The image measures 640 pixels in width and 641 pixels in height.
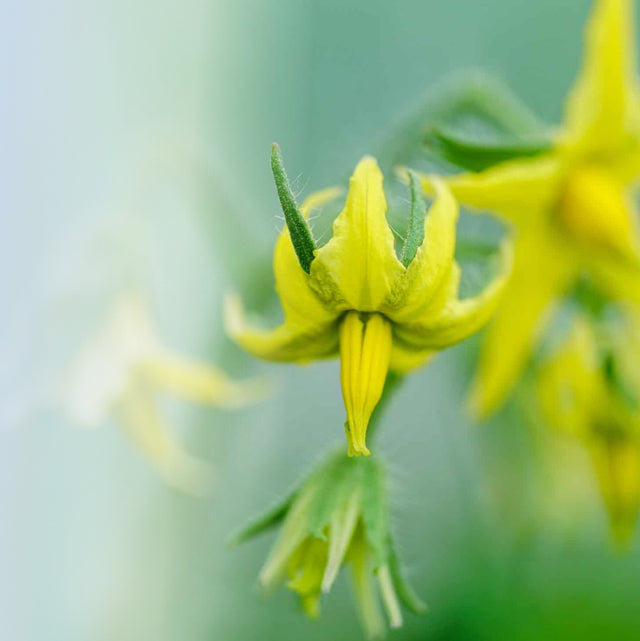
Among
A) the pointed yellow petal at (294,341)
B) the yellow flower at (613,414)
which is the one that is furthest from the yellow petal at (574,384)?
A: the pointed yellow petal at (294,341)

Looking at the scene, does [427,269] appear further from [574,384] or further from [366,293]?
[574,384]

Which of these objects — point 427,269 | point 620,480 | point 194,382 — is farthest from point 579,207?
point 194,382

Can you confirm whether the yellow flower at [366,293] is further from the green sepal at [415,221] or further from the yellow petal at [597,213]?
the yellow petal at [597,213]

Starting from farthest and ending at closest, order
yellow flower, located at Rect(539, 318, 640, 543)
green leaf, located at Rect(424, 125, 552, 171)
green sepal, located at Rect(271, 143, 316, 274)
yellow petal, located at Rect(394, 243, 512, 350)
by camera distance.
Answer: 1. yellow flower, located at Rect(539, 318, 640, 543)
2. green leaf, located at Rect(424, 125, 552, 171)
3. yellow petal, located at Rect(394, 243, 512, 350)
4. green sepal, located at Rect(271, 143, 316, 274)

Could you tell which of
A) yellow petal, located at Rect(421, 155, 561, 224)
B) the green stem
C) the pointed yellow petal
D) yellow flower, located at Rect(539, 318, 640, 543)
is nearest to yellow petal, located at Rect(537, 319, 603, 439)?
yellow flower, located at Rect(539, 318, 640, 543)

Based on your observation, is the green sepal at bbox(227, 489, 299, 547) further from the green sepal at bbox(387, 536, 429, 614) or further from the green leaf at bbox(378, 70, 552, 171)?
the green leaf at bbox(378, 70, 552, 171)

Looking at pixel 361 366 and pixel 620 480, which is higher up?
pixel 361 366
